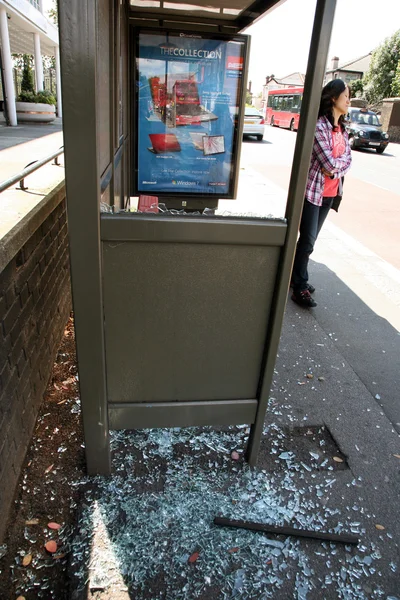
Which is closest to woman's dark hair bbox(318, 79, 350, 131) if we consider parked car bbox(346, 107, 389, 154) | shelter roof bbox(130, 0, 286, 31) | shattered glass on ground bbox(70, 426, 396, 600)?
shelter roof bbox(130, 0, 286, 31)

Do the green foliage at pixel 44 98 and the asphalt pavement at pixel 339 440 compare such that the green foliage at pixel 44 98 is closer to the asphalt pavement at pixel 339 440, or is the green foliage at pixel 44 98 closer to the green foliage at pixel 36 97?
the green foliage at pixel 36 97

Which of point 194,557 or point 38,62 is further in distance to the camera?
point 38,62

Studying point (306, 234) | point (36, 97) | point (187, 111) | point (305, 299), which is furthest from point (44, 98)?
point (305, 299)

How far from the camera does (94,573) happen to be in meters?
1.81

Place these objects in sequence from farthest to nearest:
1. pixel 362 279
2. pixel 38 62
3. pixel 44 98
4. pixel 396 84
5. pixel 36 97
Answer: pixel 396 84 → pixel 38 62 → pixel 44 98 → pixel 36 97 → pixel 362 279

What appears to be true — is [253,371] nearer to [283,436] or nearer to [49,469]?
[283,436]

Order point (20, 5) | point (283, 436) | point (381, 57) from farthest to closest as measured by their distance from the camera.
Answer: point (381, 57), point (20, 5), point (283, 436)

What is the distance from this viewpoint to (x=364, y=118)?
22.6m

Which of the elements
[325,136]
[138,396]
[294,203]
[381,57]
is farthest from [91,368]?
[381,57]

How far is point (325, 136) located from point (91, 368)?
2.85 m

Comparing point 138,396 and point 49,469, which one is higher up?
point 138,396

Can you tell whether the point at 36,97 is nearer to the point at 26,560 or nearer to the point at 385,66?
the point at 26,560

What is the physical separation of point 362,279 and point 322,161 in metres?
2.00

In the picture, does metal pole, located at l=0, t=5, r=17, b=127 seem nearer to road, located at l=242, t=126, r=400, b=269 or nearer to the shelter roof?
road, located at l=242, t=126, r=400, b=269
